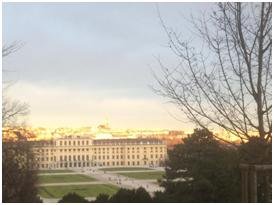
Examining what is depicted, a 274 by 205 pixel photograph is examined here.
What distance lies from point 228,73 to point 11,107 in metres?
1.56

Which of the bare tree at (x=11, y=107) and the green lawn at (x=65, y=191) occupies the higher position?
the bare tree at (x=11, y=107)

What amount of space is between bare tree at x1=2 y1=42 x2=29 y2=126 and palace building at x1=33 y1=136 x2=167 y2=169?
0.27 metres

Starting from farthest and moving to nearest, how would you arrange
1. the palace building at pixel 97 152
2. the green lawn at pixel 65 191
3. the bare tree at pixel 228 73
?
the green lawn at pixel 65 191
the palace building at pixel 97 152
the bare tree at pixel 228 73

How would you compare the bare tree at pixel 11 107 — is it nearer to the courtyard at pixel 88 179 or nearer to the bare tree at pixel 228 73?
the courtyard at pixel 88 179

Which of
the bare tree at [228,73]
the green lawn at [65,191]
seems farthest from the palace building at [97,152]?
the bare tree at [228,73]

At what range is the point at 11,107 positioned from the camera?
311cm

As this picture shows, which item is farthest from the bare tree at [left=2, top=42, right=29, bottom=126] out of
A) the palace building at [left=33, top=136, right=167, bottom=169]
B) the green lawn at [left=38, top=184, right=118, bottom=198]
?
the green lawn at [left=38, top=184, right=118, bottom=198]

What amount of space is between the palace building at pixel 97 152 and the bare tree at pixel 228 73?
1.57 ft

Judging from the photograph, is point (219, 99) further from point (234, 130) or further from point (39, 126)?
point (39, 126)

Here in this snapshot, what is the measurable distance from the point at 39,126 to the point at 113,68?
0.66 meters

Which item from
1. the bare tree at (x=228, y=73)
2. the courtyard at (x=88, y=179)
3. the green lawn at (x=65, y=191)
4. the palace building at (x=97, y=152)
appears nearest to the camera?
the bare tree at (x=228, y=73)

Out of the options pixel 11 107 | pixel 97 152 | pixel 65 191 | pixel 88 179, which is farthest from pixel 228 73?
pixel 88 179

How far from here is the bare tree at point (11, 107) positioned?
2.76 metres

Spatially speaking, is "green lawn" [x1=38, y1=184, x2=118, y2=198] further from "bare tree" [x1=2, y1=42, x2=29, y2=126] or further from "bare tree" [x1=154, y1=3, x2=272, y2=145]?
"bare tree" [x1=154, y1=3, x2=272, y2=145]
